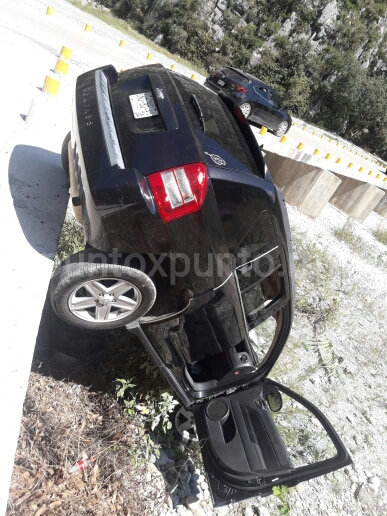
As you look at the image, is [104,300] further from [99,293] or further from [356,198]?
[356,198]

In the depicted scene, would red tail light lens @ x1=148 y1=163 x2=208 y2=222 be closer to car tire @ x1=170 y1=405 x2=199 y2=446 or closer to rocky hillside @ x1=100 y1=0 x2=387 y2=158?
car tire @ x1=170 y1=405 x2=199 y2=446

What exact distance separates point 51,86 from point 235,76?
8024mm

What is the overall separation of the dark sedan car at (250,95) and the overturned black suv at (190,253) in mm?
9546

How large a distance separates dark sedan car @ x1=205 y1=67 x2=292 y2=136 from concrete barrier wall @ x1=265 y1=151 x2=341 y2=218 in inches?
142

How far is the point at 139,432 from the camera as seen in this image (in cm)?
339

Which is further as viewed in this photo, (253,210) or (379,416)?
(379,416)

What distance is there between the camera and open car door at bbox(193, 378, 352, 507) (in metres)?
2.86

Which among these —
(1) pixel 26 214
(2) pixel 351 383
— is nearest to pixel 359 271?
(2) pixel 351 383

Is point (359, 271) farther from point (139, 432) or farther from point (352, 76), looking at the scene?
point (352, 76)

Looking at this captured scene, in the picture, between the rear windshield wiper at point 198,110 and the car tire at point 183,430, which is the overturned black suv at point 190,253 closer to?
the rear windshield wiper at point 198,110

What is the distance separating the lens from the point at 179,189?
255 cm

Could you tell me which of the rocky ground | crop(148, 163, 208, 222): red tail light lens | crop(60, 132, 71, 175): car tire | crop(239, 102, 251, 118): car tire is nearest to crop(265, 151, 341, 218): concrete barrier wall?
the rocky ground

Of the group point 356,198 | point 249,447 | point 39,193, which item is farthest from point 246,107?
point 249,447

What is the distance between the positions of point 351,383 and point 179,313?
348cm
